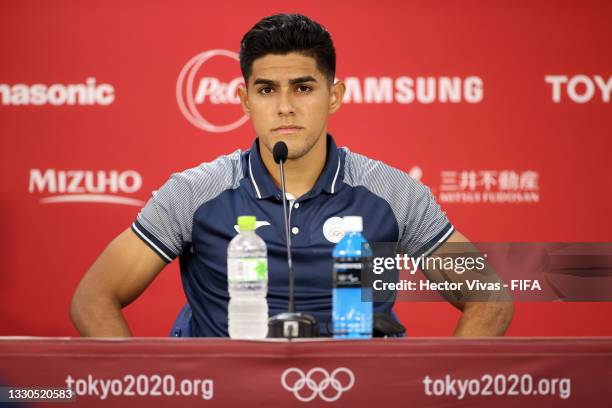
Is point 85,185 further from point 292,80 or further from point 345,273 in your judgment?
point 345,273

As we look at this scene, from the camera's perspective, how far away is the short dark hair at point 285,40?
2.25m

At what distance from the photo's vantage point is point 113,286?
2.20m

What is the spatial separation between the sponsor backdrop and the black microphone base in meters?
1.98

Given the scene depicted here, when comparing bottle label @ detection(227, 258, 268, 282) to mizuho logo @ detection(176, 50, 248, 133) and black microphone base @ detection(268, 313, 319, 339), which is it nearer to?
black microphone base @ detection(268, 313, 319, 339)

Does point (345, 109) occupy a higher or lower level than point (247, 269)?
higher

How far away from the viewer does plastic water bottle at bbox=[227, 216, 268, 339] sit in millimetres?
1984

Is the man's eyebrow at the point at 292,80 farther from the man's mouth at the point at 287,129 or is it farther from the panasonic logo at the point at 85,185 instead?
the panasonic logo at the point at 85,185

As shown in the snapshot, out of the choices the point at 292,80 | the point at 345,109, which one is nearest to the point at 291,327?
the point at 292,80

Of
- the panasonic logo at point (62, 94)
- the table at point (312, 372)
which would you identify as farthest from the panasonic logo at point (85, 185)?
the table at point (312, 372)

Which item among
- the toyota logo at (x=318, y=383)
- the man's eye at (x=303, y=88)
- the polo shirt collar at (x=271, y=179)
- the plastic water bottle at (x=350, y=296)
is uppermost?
the man's eye at (x=303, y=88)

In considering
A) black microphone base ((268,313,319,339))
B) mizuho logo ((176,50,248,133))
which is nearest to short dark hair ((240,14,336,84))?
black microphone base ((268,313,319,339))

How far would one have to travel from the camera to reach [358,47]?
11.6 ft

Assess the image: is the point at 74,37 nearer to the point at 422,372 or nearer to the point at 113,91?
the point at 113,91

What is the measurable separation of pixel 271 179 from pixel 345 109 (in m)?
1.27
